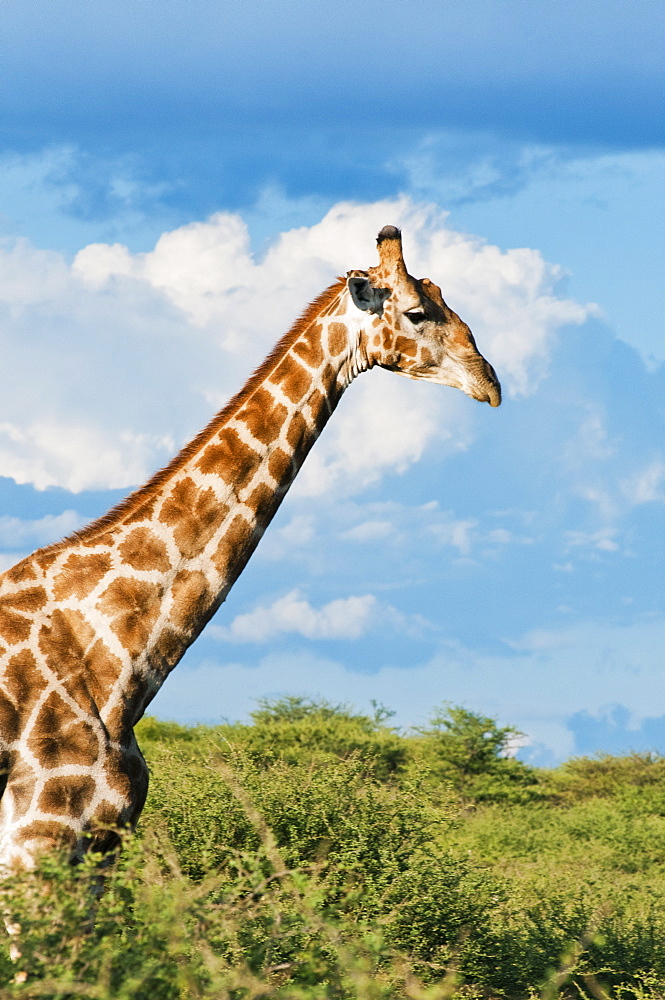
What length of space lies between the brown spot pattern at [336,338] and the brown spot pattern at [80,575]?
6.62 feet

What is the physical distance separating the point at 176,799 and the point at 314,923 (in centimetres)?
651

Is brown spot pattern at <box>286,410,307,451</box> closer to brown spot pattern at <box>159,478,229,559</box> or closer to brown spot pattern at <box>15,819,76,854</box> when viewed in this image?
brown spot pattern at <box>159,478,229,559</box>

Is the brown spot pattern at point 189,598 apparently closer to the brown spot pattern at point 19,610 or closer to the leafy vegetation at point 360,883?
the brown spot pattern at point 19,610

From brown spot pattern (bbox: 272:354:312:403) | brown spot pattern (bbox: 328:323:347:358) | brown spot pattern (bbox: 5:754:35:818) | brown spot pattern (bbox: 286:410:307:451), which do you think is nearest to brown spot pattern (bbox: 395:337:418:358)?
brown spot pattern (bbox: 328:323:347:358)

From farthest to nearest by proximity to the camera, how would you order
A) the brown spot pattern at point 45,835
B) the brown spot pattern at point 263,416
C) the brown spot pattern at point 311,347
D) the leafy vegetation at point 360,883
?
the brown spot pattern at point 311,347 → the brown spot pattern at point 263,416 → the brown spot pattern at point 45,835 → the leafy vegetation at point 360,883

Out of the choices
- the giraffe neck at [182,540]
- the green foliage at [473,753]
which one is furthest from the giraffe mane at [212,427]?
the green foliage at [473,753]

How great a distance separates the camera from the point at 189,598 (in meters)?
A: 6.62

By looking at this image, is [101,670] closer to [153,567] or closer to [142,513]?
[153,567]

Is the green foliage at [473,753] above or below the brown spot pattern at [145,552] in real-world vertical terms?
above

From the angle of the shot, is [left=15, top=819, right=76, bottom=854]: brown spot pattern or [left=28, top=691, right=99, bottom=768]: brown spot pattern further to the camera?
[left=28, top=691, right=99, bottom=768]: brown spot pattern

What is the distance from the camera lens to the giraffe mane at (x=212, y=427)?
691 centimetres

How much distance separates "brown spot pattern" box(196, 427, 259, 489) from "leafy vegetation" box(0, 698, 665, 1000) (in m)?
2.11

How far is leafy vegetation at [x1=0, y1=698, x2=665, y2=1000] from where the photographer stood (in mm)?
4473

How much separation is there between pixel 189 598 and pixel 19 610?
3.37 feet
